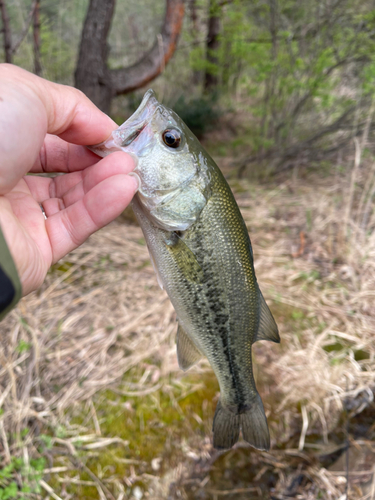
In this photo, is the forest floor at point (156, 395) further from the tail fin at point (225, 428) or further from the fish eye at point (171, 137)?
the fish eye at point (171, 137)

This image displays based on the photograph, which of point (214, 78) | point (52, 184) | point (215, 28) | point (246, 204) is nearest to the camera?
point (52, 184)

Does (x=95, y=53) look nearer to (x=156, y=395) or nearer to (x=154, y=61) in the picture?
(x=154, y=61)

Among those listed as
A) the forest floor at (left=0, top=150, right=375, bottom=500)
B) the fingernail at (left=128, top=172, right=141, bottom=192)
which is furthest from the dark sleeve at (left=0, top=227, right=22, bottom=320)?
the forest floor at (left=0, top=150, right=375, bottom=500)

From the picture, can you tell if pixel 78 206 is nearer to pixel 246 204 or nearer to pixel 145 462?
pixel 145 462

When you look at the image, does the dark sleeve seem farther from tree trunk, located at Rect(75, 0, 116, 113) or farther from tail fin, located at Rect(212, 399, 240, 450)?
tree trunk, located at Rect(75, 0, 116, 113)

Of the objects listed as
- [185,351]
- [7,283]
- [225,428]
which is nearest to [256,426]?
[225,428]

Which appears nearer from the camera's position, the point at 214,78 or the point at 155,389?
the point at 155,389

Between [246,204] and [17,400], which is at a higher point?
[246,204]

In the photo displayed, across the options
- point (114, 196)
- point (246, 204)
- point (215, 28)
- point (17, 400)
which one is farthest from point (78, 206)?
point (215, 28)

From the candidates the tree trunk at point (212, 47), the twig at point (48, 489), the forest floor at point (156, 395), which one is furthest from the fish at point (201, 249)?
the tree trunk at point (212, 47)
